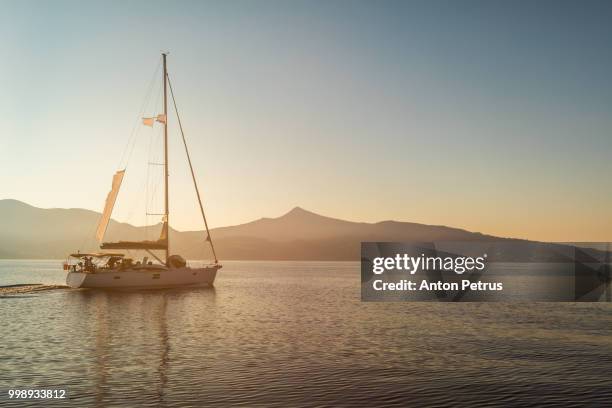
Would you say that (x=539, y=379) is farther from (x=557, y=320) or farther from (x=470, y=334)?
(x=557, y=320)

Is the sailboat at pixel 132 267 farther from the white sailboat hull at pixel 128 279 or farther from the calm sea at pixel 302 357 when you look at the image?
the calm sea at pixel 302 357

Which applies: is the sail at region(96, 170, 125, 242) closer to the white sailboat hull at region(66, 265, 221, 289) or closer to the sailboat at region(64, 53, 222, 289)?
the sailboat at region(64, 53, 222, 289)

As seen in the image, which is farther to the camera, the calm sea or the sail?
the sail

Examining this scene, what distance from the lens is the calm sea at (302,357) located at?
21250mm

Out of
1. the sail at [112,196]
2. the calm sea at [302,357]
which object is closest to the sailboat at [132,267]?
the sail at [112,196]

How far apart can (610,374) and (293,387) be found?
1485cm

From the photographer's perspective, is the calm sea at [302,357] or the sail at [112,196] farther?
the sail at [112,196]

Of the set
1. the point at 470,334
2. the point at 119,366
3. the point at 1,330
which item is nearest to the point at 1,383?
the point at 119,366

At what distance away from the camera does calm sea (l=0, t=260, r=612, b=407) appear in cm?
2125

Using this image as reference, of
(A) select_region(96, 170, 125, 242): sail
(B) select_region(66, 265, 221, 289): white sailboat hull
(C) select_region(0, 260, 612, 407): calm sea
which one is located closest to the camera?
(C) select_region(0, 260, 612, 407): calm sea

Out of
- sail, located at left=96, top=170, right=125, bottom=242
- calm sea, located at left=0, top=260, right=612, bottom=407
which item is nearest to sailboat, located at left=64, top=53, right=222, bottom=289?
sail, located at left=96, top=170, right=125, bottom=242

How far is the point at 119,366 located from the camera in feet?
86.3

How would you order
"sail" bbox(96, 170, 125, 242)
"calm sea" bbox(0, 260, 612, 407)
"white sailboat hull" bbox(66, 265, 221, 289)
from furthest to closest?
"sail" bbox(96, 170, 125, 242), "white sailboat hull" bbox(66, 265, 221, 289), "calm sea" bbox(0, 260, 612, 407)

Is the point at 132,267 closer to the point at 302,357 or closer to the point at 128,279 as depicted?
the point at 128,279
